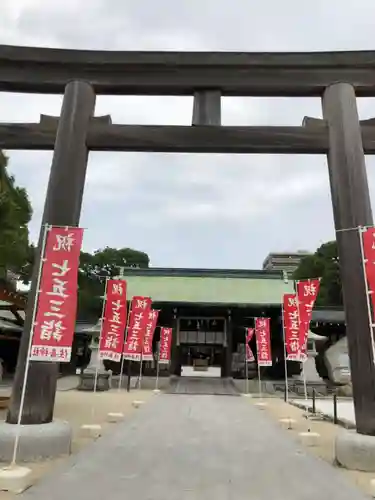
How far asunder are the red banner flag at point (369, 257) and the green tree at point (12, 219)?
6985 mm

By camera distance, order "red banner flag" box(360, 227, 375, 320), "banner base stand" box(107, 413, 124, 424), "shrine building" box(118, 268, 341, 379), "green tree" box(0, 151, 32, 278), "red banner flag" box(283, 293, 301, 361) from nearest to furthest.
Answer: "red banner flag" box(360, 227, 375, 320) → "green tree" box(0, 151, 32, 278) → "banner base stand" box(107, 413, 124, 424) → "red banner flag" box(283, 293, 301, 361) → "shrine building" box(118, 268, 341, 379)

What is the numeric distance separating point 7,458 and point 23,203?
7.08 m

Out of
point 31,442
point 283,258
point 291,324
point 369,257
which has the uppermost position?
point 283,258

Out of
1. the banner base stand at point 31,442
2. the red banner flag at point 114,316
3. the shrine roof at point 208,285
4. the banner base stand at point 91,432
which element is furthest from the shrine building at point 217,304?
the banner base stand at point 31,442

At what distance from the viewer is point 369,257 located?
6.18 meters

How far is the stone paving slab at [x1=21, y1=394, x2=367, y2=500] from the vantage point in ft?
16.0

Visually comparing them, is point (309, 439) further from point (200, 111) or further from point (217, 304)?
point (217, 304)

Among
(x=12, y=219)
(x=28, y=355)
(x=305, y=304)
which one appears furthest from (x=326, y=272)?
(x=28, y=355)

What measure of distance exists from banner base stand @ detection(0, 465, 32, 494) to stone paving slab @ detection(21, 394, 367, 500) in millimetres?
143

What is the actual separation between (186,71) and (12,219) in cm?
506

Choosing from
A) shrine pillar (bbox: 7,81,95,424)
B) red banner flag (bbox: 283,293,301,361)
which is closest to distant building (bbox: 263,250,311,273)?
red banner flag (bbox: 283,293,301,361)

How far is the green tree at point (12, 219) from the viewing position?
9.52 meters

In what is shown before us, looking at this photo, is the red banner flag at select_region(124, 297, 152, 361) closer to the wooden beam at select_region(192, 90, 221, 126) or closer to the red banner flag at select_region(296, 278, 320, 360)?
the red banner flag at select_region(296, 278, 320, 360)

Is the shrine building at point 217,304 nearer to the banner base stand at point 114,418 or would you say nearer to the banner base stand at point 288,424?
the banner base stand at point 114,418
